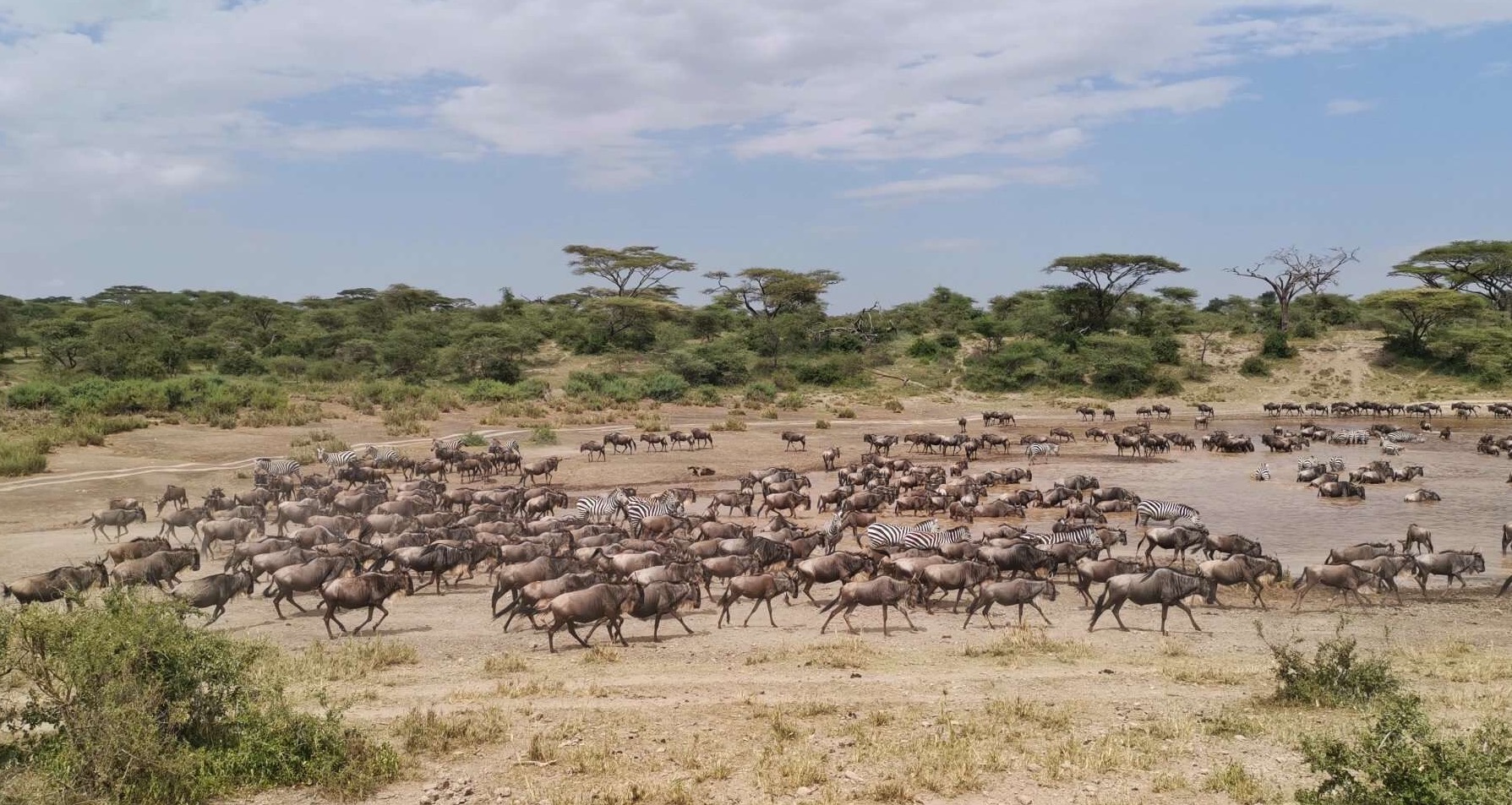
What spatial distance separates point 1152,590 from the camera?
1402 cm

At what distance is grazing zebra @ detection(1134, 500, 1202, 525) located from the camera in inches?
869

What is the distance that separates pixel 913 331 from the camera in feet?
252

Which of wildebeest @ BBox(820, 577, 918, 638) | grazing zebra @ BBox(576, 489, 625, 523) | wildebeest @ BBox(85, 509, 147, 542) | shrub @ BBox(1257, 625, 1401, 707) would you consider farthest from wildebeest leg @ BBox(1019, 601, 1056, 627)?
wildebeest @ BBox(85, 509, 147, 542)

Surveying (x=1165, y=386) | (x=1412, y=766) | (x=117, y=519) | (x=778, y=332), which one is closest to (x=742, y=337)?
(x=778, y=332)

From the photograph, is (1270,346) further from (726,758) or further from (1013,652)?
(726,758)

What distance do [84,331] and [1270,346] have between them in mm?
73495

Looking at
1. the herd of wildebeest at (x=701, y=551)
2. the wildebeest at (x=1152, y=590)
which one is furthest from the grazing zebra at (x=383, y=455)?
the wildebeest at (x=1152, y=590)

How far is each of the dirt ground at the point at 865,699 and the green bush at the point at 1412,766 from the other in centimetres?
79

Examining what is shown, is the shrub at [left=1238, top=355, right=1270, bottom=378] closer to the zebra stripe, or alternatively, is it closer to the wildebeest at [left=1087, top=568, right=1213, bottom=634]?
the wildebeest at [left=1087, top=568, right=1213, bottom=634]

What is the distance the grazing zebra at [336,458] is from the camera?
3026 centimetres

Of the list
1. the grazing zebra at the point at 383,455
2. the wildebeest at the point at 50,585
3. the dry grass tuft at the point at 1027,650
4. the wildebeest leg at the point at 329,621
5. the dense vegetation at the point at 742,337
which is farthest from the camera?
the dense vegetation at the point at 742,337

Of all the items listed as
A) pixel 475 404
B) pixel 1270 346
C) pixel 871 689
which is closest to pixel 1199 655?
pixel 871 689

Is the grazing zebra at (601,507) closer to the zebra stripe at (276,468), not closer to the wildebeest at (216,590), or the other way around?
the wildebeest at (216,590)

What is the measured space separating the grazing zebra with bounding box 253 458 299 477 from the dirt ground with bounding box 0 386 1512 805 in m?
8.22
